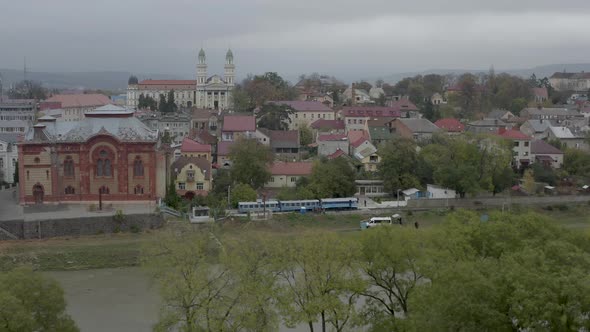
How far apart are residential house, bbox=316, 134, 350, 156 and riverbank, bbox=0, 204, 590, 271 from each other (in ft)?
32.1

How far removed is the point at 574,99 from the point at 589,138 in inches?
1118

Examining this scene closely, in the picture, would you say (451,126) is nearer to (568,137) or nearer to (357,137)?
(568,137)

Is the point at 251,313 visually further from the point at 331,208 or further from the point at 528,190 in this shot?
the point at 528,190

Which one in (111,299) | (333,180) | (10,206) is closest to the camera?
(111,299)

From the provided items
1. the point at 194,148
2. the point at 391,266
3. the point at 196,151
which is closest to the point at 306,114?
the point at 194,148

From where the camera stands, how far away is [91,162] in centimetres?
3139

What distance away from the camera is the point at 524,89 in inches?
2611

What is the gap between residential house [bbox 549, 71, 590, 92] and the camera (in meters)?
85.9

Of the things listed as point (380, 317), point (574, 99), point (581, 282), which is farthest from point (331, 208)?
point (574, 99)

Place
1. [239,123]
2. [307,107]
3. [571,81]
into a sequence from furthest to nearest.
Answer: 1. [571,81]
2. [307,107]
3. [239,123]

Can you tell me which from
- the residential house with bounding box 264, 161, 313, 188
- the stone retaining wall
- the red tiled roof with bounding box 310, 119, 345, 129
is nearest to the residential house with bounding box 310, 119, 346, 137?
the red tiled roof with bounding box 310, 119, 345, 129

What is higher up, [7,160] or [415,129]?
[415,129]

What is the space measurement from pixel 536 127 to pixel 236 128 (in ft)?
62.3

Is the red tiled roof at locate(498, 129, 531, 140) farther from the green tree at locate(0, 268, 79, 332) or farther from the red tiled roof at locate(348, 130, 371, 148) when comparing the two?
the green tree at locate(0, 268, 79, 332)
